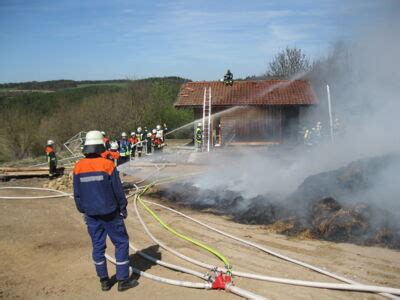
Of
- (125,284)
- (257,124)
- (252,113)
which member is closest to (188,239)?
(125,284)

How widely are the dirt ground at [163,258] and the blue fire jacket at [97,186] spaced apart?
1.12m

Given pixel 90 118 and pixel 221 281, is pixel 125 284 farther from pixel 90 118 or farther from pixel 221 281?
pixel 90 118

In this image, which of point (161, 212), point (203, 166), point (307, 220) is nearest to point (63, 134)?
point (203, 166)

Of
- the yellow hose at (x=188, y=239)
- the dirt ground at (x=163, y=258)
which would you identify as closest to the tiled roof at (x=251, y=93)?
the yellow hose at (x=188, y=239)

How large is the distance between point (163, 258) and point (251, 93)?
63.4 feet

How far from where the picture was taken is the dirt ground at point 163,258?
190 inches

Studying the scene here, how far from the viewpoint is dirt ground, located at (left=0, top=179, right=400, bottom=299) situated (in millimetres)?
4816

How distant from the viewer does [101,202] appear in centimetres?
473

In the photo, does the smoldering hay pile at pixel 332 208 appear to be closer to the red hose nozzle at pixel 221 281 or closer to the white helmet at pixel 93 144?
the red hose nozzle at pixel 221 281

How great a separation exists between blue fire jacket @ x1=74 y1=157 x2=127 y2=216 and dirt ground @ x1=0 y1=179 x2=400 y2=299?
1.12 m

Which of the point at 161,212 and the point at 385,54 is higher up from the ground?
the point at 385,54

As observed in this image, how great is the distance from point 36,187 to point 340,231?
32.2ft

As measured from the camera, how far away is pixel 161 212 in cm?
898

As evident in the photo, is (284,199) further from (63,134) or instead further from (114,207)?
(63,134)
